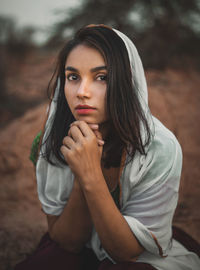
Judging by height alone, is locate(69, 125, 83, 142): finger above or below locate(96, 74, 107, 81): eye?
below

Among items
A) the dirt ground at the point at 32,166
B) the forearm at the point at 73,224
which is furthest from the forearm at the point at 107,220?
the dirt ground at the point at 32,166

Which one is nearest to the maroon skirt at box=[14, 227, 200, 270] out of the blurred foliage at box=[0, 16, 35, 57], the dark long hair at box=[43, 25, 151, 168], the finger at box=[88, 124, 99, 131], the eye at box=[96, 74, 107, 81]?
the dark long hair at box=[43, 25, 151, 168]

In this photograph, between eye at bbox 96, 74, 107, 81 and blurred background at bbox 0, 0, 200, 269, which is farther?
blurred background at bbox 0, 0, 200, 269

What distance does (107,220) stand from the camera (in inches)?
48.6

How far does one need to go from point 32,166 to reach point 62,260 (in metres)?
2.53

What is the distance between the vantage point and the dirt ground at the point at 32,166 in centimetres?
245

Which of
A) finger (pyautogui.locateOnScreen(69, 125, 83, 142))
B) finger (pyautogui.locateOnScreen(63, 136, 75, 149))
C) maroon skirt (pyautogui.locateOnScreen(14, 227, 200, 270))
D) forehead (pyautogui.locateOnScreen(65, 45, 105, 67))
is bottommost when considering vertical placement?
maroon skirt (pyautogui.locateOnScreen(14, 227, 200, 270))

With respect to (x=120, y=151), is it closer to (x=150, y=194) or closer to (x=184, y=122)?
(x=150, y=194)

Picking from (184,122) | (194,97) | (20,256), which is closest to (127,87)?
(20,256)

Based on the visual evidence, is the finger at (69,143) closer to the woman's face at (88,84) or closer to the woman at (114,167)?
the woman at (114,167)

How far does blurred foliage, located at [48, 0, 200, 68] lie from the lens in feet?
19.8

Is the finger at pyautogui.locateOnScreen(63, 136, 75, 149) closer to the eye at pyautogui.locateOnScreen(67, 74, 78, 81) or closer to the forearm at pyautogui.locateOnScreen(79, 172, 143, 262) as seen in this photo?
the forearm at pyautogui.locateOnScreen(79, 172, 143, 262)

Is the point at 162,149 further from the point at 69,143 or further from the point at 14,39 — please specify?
the point at 14,39

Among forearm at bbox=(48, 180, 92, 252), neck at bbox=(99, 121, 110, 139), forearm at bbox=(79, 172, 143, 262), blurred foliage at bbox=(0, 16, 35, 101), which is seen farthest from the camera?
blurred foliage at bbox=(0, 16, 35, 101)
